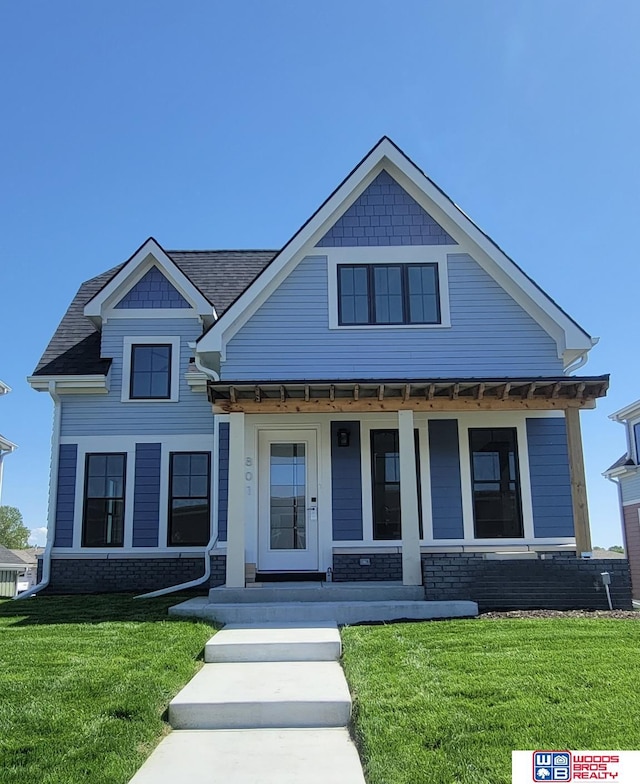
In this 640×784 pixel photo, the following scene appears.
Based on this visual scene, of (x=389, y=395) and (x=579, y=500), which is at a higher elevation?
(x=389, y=395)

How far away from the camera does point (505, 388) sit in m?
9.84

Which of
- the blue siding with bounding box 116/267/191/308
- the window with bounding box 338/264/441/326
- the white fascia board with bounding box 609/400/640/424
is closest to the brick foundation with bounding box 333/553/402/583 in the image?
the window with bounding box 338/264/441/326

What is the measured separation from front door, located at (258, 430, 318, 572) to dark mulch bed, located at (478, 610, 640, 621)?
133 inches

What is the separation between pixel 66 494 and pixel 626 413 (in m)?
15.7

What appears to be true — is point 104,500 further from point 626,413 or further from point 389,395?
point 626,413

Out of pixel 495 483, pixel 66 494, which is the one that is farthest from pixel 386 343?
pixel 66 494

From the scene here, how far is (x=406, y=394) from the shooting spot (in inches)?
388

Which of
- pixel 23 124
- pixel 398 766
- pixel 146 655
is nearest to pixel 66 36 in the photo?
pixel 23 124

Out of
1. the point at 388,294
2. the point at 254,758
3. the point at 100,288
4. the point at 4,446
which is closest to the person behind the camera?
the point at 254,758

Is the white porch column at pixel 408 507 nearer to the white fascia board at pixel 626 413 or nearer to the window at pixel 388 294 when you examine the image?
the window at pixel 388 294

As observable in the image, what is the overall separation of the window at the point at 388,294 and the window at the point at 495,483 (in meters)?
2.11

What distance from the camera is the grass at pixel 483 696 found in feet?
13.0

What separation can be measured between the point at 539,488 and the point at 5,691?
328 inches

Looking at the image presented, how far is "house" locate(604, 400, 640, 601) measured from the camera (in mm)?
20609
